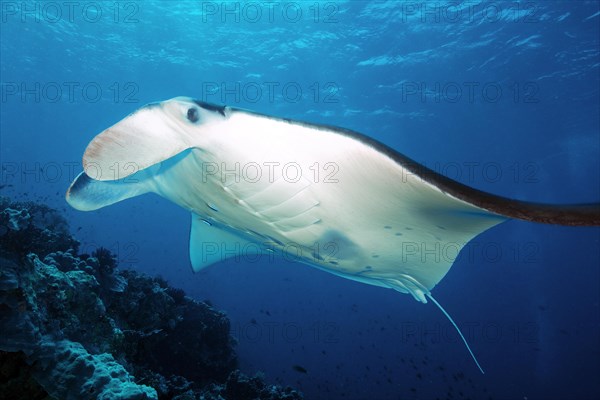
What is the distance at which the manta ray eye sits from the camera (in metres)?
2.09

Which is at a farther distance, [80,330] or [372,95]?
[372,95]

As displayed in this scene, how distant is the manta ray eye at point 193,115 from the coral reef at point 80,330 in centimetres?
175

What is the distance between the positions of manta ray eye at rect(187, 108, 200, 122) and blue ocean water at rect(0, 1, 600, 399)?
25.5 ft

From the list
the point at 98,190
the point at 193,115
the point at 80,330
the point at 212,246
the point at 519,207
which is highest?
the point at 193,115

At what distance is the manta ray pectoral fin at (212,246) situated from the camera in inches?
182

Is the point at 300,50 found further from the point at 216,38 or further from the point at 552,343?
the point at 552,343

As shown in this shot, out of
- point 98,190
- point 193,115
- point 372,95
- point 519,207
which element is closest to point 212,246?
point 98,190

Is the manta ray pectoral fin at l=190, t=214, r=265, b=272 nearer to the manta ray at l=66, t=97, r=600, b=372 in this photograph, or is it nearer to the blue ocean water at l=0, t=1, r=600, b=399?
the manta ray at l=66, t=97, r=600, b=372

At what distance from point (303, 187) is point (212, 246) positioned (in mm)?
3002

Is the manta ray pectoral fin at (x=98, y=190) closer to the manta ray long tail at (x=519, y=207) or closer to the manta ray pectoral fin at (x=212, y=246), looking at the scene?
the manta ray pectoral fin at (x=212, y=246)

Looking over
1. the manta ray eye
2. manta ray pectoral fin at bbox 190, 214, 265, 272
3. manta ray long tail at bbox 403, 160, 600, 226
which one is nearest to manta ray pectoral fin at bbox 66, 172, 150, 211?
manta ray pectoral fin at bbox 190, 214, 265, 272

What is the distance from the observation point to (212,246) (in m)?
5.04

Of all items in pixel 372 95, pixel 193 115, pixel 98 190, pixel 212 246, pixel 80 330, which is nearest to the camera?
pixel 193 115

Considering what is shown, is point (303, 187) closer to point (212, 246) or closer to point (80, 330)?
point (80, 330)
